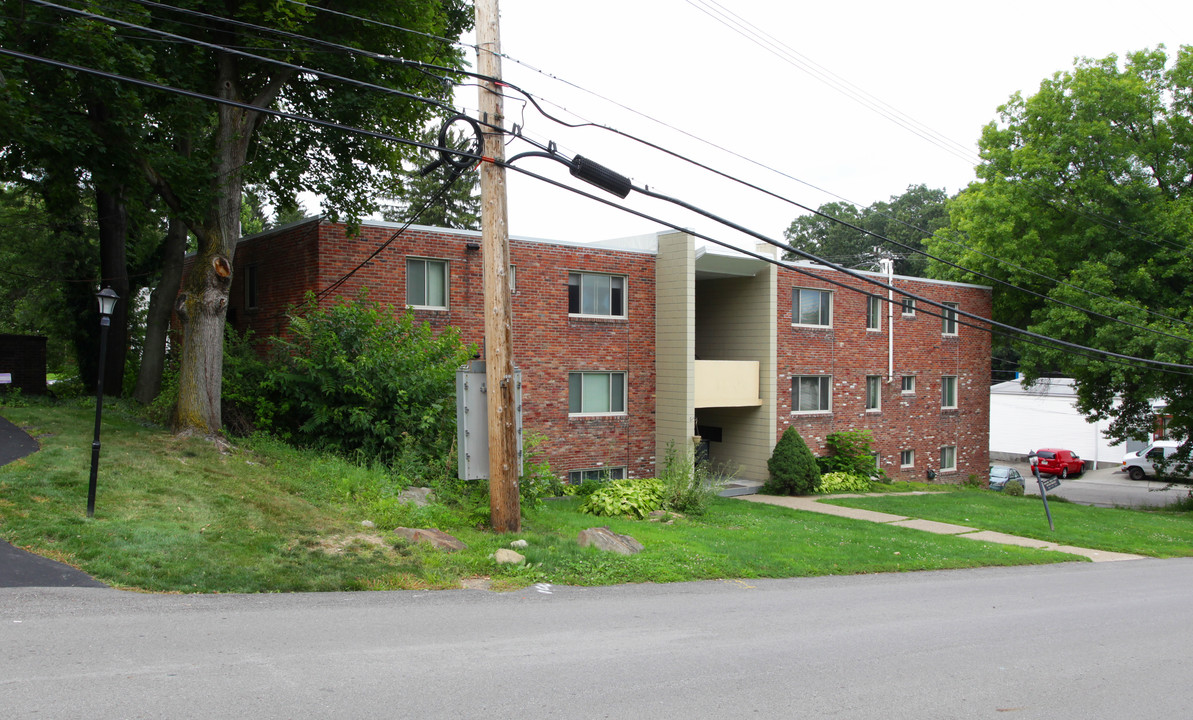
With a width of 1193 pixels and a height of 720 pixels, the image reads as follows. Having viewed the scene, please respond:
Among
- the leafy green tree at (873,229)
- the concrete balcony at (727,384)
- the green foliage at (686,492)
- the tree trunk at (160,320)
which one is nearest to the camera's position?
the green foliage at (686,492)

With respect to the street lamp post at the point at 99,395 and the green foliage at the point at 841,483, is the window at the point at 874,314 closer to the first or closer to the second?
the green foliage at the point at 841,483

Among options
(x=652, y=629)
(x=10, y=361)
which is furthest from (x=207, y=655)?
(x=10, y=361)

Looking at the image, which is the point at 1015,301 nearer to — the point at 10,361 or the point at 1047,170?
the point at 1047,170

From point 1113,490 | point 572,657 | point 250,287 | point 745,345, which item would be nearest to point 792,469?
point 745,345

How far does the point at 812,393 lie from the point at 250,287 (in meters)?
15.9

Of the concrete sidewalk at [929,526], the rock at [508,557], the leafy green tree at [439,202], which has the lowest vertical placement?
the concrete sidewalk at [929,526]

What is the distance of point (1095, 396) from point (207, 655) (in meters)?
31.2

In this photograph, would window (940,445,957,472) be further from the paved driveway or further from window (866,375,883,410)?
the paved driveway

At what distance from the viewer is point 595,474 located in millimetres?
21031

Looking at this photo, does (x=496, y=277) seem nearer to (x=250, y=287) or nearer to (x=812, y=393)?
(x=250, y=287)

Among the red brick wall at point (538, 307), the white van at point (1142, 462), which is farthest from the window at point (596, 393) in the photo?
the white van at point (1142, 462)

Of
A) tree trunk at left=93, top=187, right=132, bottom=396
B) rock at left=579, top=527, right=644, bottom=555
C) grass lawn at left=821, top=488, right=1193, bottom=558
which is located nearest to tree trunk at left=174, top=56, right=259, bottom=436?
rock at left=579, top=527, right=644, bottom=555

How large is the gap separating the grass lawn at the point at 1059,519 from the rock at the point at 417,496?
11.7 meters

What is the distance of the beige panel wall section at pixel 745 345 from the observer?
22.9 meters
